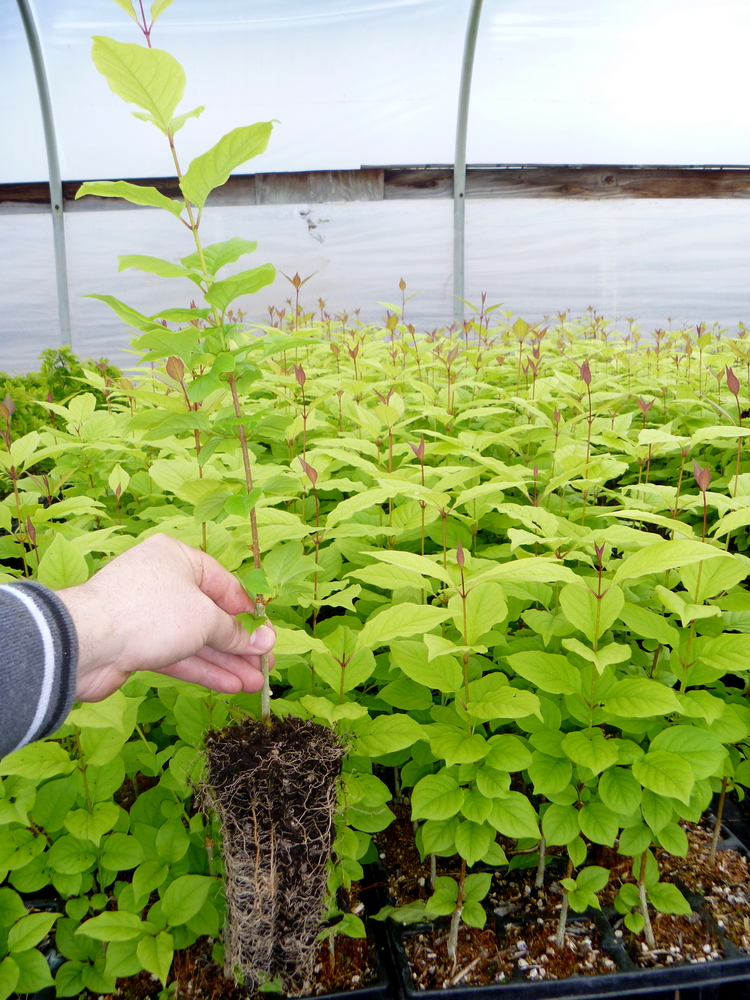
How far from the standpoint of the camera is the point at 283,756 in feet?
3.10

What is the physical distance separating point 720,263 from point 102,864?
23.8 feet

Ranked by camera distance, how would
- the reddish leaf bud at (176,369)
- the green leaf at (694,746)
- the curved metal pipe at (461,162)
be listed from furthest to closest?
the curved metal pipe at (461,162) → the reddish leaf bud at (176,369) → the green leaf at (694,746)

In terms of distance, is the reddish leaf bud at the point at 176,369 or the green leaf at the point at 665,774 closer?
the green leaf at the point at 665,774

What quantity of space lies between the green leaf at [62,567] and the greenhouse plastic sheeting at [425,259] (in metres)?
5.89

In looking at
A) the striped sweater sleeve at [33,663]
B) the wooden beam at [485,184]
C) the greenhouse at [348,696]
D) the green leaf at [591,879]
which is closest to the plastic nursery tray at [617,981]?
the greenhouse at [348,696]

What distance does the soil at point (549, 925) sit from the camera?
3.92ft

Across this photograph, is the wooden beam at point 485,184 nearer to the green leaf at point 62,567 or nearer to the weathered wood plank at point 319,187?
the weathered wood plank at point 319,187

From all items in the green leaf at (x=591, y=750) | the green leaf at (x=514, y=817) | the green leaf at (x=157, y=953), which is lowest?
the green leaf at (x=157, y=953)

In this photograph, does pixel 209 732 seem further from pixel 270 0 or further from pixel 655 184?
pixel 655 184

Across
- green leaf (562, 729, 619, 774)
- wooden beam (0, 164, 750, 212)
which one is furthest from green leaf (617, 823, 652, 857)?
wooden beam (0, 164, 750, 212)

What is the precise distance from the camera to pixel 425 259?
663 centimetres

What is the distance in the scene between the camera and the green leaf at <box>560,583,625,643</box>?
3.46ft

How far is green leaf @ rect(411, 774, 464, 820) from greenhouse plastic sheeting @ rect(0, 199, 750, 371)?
19.4 feet

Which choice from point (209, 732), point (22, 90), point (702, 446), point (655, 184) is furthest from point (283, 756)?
point (22, 90)
